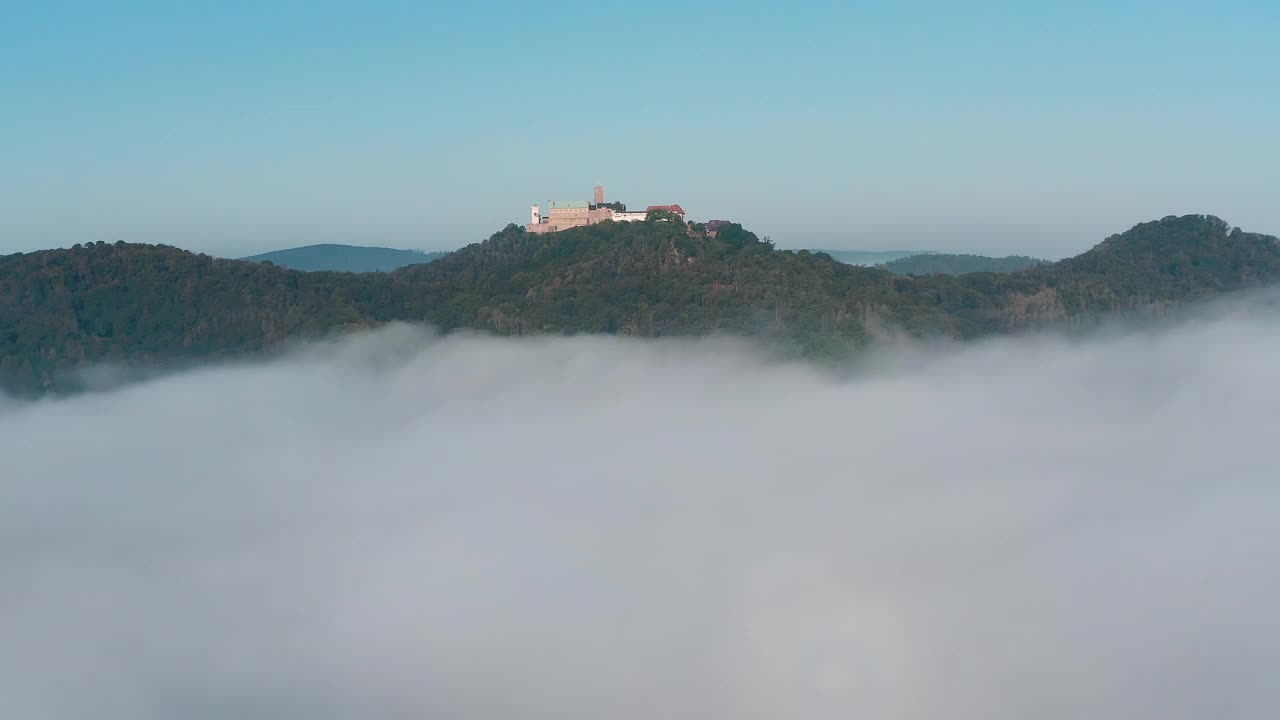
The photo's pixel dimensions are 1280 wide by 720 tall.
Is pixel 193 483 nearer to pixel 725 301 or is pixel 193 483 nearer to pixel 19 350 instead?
pixel 19 350

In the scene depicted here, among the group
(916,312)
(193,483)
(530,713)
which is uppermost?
(916,312)

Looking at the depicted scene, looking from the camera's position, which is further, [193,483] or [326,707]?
[193,483]

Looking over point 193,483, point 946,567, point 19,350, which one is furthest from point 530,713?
point 19,350

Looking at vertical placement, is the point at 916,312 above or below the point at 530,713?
above

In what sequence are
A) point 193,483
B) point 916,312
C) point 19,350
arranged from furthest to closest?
1. point 916,312
2. point 19,350
3. point 193,483

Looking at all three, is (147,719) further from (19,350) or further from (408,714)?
(19,350)

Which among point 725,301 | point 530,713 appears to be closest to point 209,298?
point 725,301

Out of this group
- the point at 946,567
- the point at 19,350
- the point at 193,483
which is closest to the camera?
the point at 946,567
